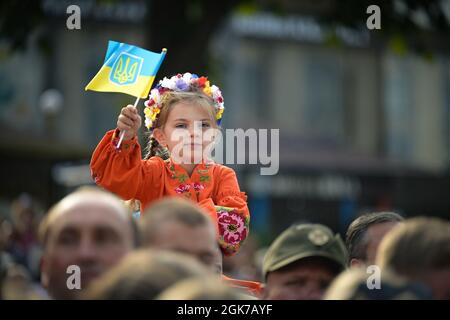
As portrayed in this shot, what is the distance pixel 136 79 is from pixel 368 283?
229 cm

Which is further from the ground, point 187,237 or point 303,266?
point 187,237

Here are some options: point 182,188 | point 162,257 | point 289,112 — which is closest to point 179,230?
point 162,257

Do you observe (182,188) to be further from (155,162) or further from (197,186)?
(155,162)

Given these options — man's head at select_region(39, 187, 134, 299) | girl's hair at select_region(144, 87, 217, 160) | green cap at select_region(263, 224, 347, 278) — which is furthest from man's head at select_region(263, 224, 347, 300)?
man's head at select_region(39, 187, 134, 299)

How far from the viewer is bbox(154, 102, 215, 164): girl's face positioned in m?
5.46

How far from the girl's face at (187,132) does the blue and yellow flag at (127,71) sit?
0.64ft

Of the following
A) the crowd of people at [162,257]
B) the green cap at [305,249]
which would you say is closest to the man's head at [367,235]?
the green cap at [305,249]

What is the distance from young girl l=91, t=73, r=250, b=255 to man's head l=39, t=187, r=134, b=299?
148 centimetres

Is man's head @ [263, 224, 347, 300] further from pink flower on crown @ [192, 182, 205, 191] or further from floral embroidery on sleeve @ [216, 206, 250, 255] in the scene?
pink flower on crown @ [192, 182, 205, 191]

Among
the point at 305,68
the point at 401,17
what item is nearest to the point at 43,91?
the point at 305,68

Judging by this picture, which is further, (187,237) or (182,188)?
(182,188)

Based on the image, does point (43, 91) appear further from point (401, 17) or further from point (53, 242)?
point (53, 242)

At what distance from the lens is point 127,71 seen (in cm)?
563

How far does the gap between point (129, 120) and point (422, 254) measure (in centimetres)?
183
